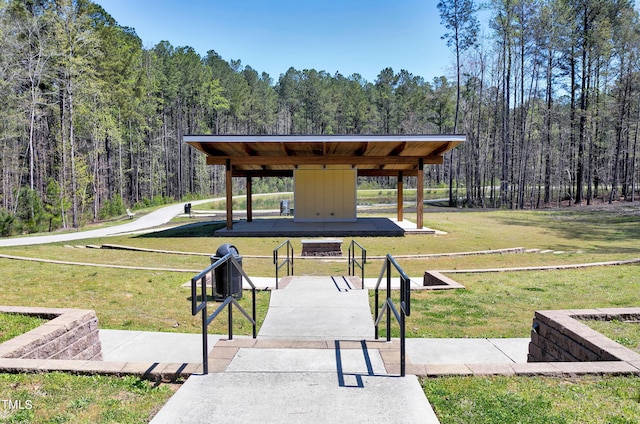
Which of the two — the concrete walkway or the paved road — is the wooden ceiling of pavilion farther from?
the concrete walkway

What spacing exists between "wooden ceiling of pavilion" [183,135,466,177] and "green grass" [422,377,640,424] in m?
12.8

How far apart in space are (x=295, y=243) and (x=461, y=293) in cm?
852

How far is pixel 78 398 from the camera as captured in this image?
303 cm

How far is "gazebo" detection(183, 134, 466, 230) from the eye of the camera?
15.7 m

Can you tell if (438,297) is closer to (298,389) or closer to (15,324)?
(298,389)

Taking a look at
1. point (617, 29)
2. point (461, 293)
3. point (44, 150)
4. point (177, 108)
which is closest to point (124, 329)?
point (461, 293)

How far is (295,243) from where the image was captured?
15023 millimetres

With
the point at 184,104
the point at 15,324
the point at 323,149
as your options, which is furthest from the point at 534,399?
the point at 184,104

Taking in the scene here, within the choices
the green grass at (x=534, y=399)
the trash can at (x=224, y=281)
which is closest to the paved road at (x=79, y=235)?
the trash can at (x=224, y=281)

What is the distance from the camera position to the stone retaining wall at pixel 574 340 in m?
3.63

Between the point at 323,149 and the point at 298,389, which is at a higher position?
the point at 323,149

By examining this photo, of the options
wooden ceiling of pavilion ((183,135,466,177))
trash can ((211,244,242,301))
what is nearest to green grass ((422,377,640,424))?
trash can ((211,244,242,301))

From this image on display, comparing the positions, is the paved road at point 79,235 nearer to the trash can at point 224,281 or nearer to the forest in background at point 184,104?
the forest in background at point 184,104

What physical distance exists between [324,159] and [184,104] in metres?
42.4
